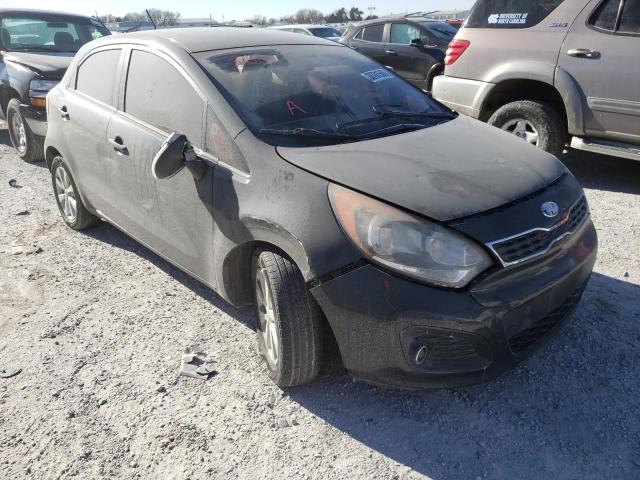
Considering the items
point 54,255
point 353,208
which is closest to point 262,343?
point 353,208

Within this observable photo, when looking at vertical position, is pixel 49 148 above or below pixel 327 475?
above

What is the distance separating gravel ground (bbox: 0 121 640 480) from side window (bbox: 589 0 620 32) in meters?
2.48

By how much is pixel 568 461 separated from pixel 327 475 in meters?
0.97

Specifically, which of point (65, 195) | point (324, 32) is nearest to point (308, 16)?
point (324, 32)

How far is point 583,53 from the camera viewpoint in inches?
191

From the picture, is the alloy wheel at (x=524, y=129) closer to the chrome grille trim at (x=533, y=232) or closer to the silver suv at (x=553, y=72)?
the silver suv at (x=553, y=72)

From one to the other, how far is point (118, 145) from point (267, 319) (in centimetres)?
159

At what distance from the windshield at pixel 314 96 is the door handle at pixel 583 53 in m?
2.23

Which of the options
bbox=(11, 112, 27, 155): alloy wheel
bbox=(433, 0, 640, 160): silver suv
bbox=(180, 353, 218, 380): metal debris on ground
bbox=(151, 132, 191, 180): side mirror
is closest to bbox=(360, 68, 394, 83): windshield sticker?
bbox=(151, 132, 191, 180): side mirror

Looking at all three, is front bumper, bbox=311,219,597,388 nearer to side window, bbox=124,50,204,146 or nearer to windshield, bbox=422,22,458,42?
side window, bbox=124,50,204,146

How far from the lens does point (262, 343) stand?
277cm

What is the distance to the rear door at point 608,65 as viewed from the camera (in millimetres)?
4598

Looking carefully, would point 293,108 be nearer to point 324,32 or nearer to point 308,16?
point 324,32

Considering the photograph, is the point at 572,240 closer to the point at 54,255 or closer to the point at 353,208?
the point at 353,208
